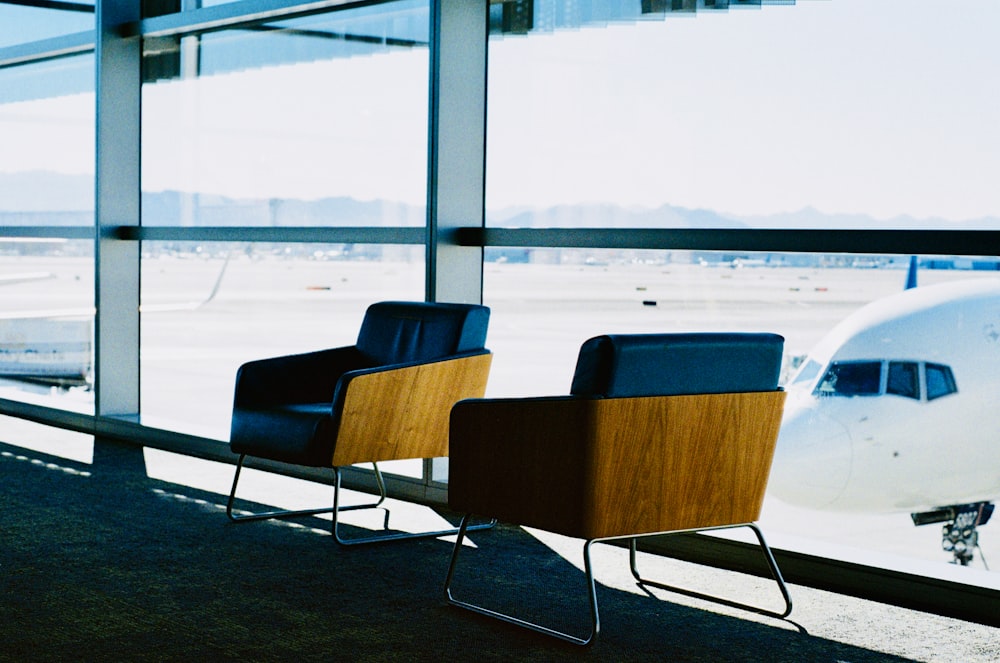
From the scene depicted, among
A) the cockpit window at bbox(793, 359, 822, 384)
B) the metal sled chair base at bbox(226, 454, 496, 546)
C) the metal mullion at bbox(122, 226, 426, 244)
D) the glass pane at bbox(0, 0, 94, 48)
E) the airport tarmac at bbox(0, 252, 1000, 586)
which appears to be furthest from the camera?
the glass pane at bbox(0, 0, 94, 48)

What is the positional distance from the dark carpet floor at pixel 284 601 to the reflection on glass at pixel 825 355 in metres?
0.78

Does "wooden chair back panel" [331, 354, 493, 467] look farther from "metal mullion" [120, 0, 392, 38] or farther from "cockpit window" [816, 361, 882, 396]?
"cockpit window" [816, 361, 882, 396]

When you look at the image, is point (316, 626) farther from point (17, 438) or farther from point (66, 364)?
point (66, 364)

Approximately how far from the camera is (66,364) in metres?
7.35

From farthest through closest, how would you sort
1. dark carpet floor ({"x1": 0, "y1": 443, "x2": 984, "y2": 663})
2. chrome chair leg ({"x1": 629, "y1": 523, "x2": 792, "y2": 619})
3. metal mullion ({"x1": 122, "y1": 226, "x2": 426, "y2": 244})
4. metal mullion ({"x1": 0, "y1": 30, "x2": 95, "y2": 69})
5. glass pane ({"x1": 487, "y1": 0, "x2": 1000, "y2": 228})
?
metal mullion ({"x1": 0, "y1": 30, "x2": 95, "y2": 69}) < metal mullion ({"x1": 122, "y1": 226, "x2": 426, "y2": 244}) < glass pane ({"x1": 487, "y1": 0, "x2": 1000, "y2": 228}) < chrome chair leg ({"x1": 629, "y1": 523, "x2": 792, "y2": 619}) < dark carpet floor ({"x1": 0, "y1": 443, "x2": 984, "y2": 663})

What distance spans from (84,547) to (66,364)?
3799 mm

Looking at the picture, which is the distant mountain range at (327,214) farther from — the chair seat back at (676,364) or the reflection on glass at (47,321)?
the chair seat back at (676,364)

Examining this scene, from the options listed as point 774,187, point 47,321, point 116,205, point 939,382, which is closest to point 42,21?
point 116,205

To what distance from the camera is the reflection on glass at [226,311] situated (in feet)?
19.2

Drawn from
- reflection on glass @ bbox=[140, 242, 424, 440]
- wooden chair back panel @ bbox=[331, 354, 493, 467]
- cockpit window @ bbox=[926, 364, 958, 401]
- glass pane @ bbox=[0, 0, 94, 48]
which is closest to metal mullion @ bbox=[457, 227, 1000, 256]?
wooden chair back panel @ bbox=[331, 354, 493, 467]

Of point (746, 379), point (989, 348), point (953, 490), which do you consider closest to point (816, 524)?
point (953, 490)

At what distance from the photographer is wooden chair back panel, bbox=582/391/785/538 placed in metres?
2.91

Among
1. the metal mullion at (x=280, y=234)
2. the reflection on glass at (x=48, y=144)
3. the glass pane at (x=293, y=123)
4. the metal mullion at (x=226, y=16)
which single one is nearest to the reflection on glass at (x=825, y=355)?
the metal mullion at (x=280, y=234)

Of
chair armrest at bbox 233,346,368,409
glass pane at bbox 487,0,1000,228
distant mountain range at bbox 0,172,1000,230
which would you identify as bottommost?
chair armrest at bbox 233,346,368,409
